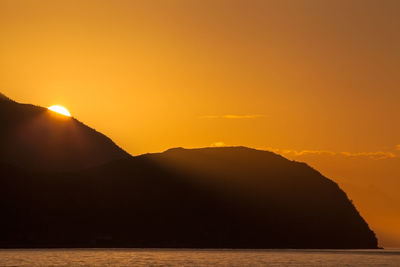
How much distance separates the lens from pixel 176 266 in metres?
179

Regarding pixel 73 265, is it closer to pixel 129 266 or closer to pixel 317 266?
pixel 129 266

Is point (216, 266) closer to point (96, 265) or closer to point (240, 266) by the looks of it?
point (240, 266)

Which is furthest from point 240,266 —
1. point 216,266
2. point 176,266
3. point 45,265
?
point 45,265

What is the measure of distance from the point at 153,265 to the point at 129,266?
26.2ft

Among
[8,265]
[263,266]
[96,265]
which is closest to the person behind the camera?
[8,265]

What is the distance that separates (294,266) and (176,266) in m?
34.5

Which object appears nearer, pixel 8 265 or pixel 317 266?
pixel 8 265

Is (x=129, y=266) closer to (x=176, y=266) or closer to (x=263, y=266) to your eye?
(x=176, y=266)

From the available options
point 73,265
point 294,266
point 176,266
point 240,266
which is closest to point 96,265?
point 73,265

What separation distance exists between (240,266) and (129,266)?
97.5 ft

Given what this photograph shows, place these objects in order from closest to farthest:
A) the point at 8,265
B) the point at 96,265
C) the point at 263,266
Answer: the point at 8,265
the point at 96,265
the point at 263,266

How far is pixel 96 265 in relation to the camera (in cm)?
18075

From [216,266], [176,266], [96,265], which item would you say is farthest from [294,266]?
[96,265]

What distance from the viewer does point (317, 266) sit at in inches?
7854
